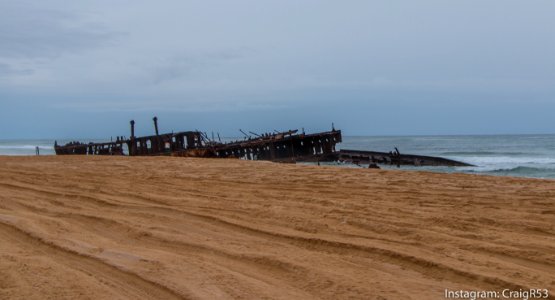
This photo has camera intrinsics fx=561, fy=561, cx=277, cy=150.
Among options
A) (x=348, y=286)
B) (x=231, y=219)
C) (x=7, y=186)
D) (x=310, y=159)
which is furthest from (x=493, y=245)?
(x=310, y=159)

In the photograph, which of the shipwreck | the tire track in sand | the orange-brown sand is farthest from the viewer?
the shipwreck

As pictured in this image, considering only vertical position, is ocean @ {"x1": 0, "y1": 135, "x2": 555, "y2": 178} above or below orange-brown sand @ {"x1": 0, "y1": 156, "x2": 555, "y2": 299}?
below

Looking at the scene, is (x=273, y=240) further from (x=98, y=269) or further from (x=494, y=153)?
(x=494, y=153)

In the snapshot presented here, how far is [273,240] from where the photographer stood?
173 inches

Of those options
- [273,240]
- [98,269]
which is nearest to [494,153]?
[273,240]

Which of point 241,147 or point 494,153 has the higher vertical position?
point 241,147

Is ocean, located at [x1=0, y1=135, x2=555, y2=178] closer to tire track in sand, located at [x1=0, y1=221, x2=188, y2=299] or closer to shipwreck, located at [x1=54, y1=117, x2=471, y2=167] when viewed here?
shipwreck, located at [x1=54, y1=117, x2=471, y2=167]

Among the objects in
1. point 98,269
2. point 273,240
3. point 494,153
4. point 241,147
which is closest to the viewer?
point 98,269

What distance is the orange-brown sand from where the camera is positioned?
325 cm

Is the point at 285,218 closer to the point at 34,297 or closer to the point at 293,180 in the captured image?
the point at 34,297

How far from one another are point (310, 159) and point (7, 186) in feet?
68.0

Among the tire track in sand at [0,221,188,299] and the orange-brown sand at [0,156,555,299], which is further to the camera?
the orange-brown sand at [0,156,555,299]

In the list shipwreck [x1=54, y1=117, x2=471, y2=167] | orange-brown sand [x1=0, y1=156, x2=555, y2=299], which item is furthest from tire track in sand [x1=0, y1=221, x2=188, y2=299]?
shipwreck [x1=54, y1=117, x2=471, y2=167]

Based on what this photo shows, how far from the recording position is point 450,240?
4289 millimetres
